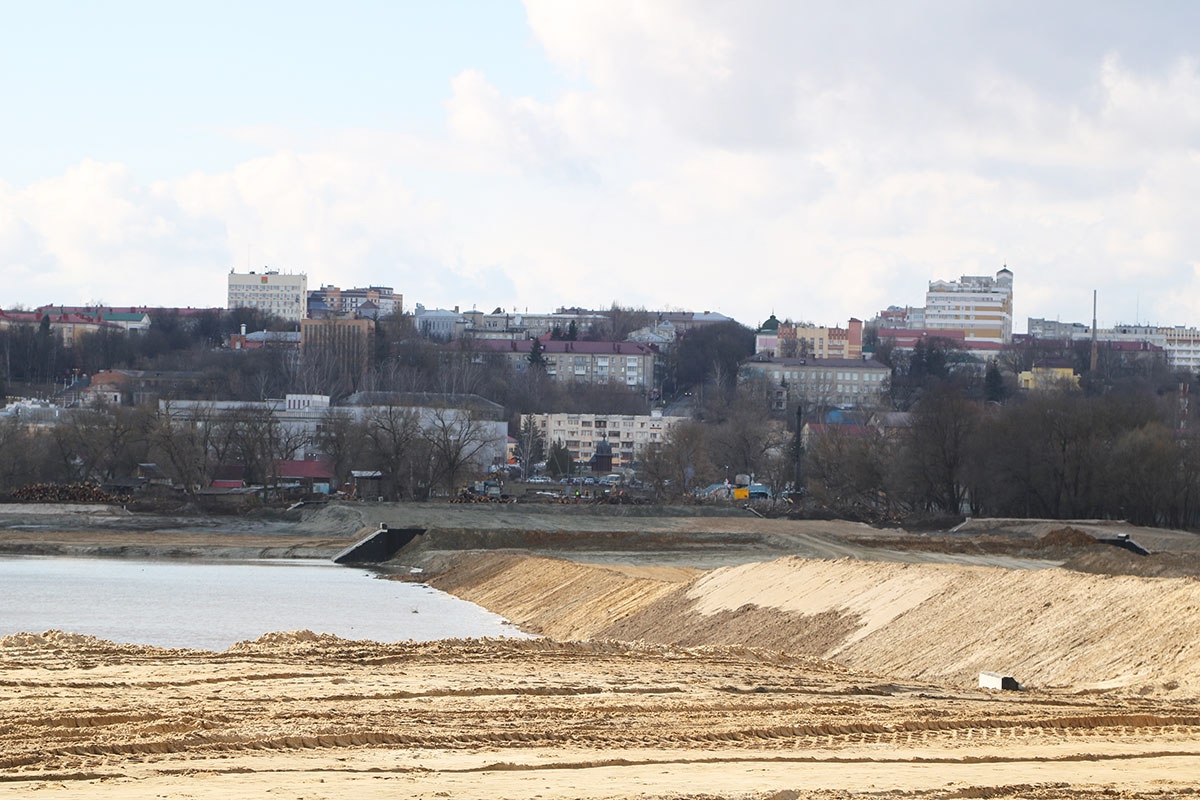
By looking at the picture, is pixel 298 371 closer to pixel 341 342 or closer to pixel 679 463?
pixel 341 342

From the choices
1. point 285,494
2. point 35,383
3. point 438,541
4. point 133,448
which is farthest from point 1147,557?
point 35,383

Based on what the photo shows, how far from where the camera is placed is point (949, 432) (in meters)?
84.4

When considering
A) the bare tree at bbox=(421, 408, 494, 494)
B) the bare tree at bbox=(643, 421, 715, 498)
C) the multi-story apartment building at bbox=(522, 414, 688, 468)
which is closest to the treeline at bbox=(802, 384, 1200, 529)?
the bare tree at bbox=(643, 421, 715, 498)

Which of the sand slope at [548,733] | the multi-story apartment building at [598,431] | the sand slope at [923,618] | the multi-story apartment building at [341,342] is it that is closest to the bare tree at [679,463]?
the multi-story apartment building at [598,431]

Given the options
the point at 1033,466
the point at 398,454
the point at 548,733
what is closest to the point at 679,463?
the point at 398,454

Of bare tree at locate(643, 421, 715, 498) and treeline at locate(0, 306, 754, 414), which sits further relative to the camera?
treeline at locate(0, 306, 754, 414)

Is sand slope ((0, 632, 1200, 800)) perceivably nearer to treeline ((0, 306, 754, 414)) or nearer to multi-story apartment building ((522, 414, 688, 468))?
treeline ((0, 306, 754, 414))

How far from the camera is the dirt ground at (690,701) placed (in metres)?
12.4

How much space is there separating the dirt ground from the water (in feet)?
10.9

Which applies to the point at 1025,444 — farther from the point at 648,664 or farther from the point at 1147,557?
the point at 648,664

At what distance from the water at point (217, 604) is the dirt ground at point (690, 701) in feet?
10.9

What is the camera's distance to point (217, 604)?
36.8 metres

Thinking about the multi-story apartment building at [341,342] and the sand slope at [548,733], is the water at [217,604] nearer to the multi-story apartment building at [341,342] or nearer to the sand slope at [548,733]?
the sand slope at [548,733]

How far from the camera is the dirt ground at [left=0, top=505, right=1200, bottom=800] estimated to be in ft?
40.7
